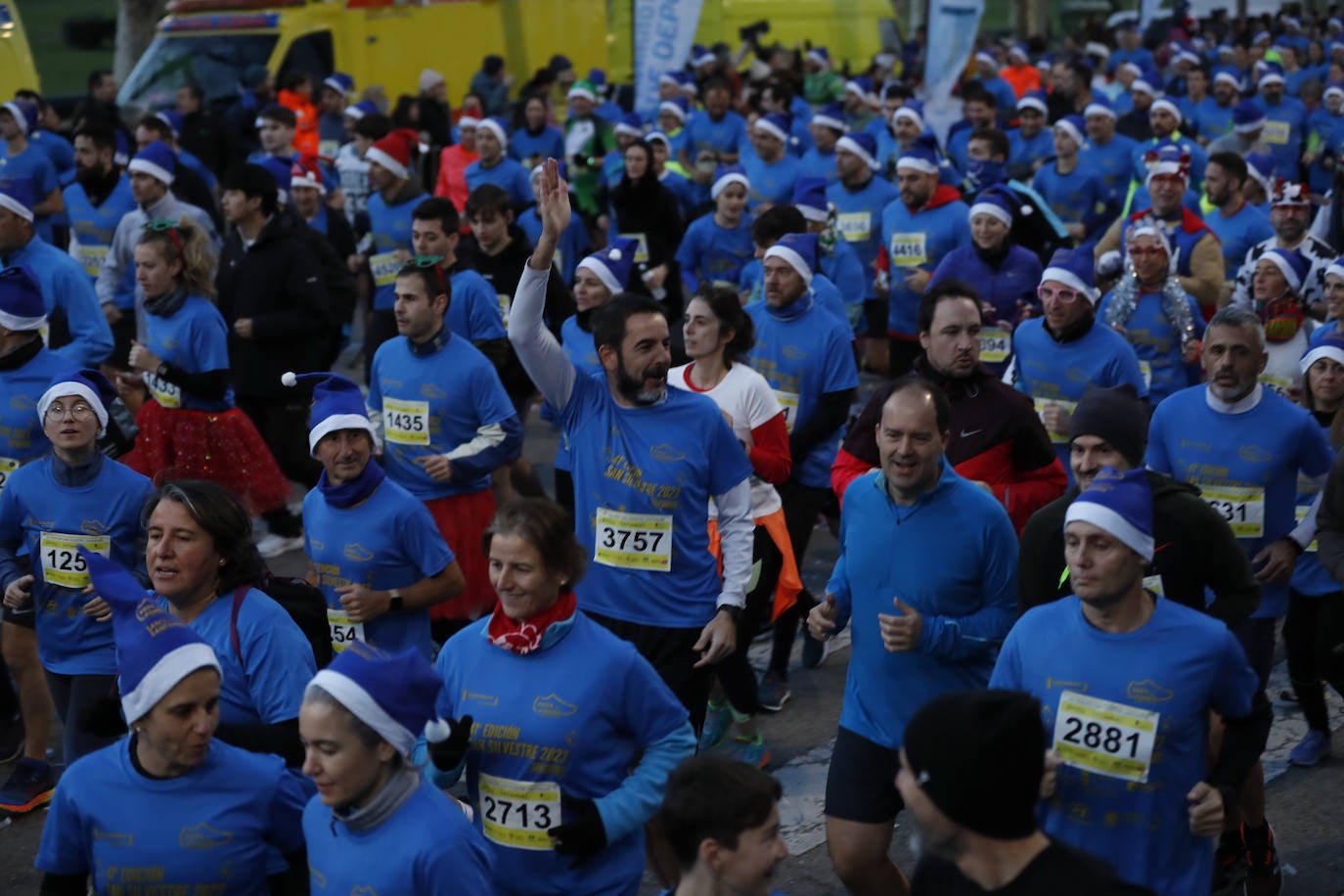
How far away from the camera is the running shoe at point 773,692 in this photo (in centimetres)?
776

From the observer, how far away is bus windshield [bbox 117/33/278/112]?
19484 mm

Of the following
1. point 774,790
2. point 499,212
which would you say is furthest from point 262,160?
point 774,790

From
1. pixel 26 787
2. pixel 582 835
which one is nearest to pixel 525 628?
pixel 582 835

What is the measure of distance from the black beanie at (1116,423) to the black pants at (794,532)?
2.77 m

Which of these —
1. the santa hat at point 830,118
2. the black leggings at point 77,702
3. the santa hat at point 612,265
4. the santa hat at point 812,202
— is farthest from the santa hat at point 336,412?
the santa hat at point 830,118

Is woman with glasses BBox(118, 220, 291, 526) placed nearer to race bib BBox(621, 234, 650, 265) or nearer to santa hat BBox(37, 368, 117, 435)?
santa hat BBox(37, 368, 117, 435)

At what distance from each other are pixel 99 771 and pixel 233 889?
→ 401 millimetres

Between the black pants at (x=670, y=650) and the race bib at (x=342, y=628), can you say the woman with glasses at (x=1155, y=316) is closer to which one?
the black pants at (x=670, y=650)

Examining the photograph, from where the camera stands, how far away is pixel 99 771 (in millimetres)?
3896

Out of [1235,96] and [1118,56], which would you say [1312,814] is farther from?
[1118,56]

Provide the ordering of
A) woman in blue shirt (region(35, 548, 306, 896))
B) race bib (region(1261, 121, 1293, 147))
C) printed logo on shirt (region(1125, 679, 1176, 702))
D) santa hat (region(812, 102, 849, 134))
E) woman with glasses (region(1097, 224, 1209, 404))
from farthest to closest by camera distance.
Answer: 1. race bib (region(1261, 121, 1293, 147))
2. santa hat (region(812, 102, 849, 134))
3. woman with glasses (region(1097, 224, 1209, 404))
4. printed logo on shirt (region(1125, 679, 1176, 702))
5. woman in blue shirt (region(35, 548, 306, 896))

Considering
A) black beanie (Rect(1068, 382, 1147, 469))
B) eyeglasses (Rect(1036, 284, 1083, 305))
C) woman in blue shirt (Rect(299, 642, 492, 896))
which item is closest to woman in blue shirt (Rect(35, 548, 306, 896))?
woman in blue shirt (Rect(299, 642, 492, 896))

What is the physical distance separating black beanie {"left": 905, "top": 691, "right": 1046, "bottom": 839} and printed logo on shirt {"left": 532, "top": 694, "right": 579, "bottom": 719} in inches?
51.1

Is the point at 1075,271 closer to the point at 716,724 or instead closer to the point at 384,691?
the point at 716,724
